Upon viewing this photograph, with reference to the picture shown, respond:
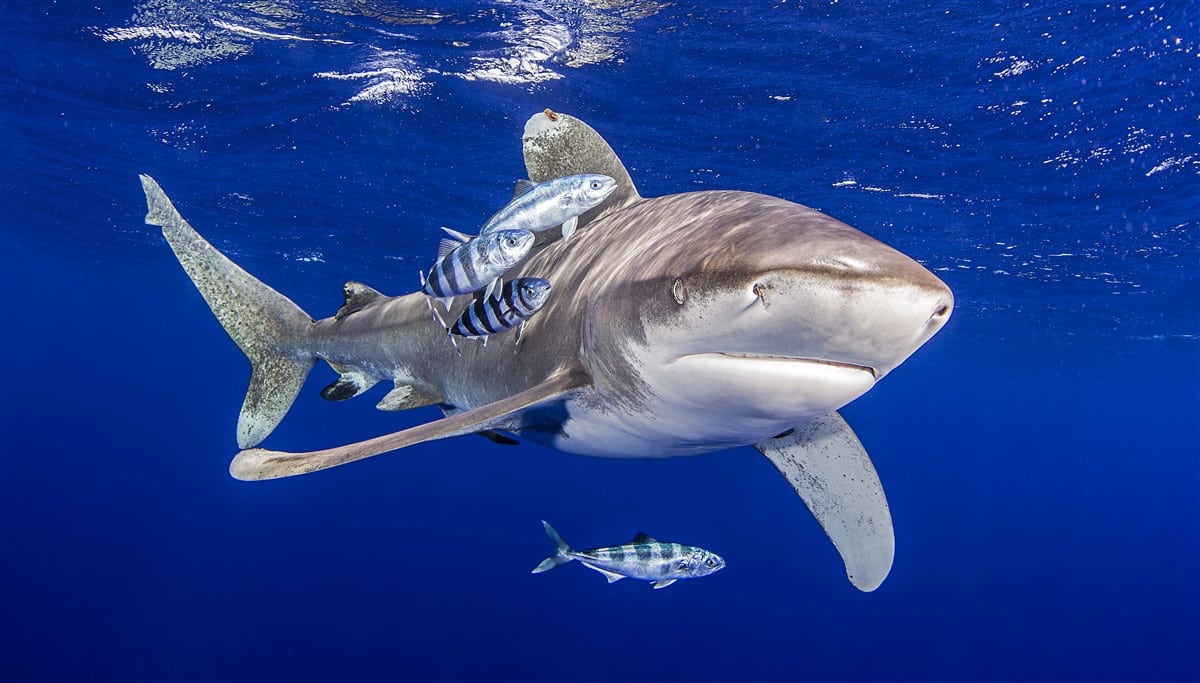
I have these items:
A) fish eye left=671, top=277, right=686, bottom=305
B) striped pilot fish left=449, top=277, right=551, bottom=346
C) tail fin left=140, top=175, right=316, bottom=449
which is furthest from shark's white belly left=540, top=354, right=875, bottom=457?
tail fin left=140, top=175, right=316, bottom=449

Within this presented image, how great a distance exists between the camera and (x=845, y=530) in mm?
4734

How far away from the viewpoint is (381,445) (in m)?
2.80

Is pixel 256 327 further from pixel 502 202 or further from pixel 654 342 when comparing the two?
pixel 502 202

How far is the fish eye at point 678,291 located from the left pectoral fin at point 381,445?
948mm

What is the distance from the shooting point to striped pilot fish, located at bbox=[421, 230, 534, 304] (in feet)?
11.1

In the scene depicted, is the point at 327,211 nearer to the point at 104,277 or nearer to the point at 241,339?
the point at 241,339

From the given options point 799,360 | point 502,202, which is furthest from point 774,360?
point 502,202

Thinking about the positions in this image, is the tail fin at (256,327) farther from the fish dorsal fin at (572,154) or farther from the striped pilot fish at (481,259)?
the striped pilot fish at (481,259)

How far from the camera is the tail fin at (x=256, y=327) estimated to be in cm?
553

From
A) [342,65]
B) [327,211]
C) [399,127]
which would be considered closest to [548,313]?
[342,65]

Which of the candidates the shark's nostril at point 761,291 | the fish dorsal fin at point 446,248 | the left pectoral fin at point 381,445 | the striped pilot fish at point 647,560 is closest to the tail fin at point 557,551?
the striped pilot fish at point 647,560

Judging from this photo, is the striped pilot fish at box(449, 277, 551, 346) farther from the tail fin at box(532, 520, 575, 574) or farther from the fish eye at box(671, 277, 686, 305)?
the tail fin at box(532, 520, 575, 574)

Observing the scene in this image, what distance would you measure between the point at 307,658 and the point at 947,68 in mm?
22304

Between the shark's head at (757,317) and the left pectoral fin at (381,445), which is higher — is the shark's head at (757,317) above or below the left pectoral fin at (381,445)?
above
